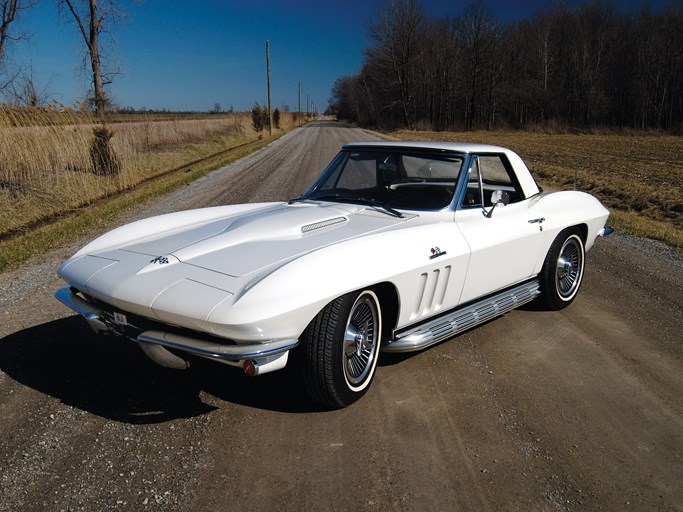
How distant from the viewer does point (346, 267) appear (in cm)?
281

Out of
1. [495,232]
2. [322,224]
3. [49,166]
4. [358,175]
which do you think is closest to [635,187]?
[495,232]

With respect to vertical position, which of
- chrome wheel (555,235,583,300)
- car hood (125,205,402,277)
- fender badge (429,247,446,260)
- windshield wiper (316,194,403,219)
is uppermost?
windshield wiper (316,194,403,219)

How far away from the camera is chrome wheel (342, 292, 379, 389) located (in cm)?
292

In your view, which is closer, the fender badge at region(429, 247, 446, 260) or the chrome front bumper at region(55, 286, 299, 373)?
the chrome front bumper at region(55, 286, 299, 373)

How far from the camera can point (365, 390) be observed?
10.2 ft

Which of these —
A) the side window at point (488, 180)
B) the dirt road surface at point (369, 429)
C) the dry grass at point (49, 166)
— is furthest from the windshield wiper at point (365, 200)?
the dry grass at point (49, 166)

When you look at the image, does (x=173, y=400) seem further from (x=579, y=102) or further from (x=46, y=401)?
(x=579, y=102)

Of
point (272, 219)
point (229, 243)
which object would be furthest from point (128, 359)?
point (272, 219)

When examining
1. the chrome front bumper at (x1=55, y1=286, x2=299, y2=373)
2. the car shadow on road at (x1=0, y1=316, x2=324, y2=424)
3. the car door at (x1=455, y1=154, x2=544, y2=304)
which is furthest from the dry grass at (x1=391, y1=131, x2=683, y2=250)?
the chrome front bumper at (x1=55, y1=286, x2=299, y2=373)

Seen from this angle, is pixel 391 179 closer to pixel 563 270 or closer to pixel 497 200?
pixel 497 200

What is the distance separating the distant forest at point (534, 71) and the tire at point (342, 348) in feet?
177

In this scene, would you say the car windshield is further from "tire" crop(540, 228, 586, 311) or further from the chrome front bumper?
the chrome front bumper

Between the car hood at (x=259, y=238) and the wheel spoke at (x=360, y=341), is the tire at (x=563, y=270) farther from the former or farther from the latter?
the wheel spoke at (x=360, y=341)

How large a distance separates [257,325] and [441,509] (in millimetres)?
1116
